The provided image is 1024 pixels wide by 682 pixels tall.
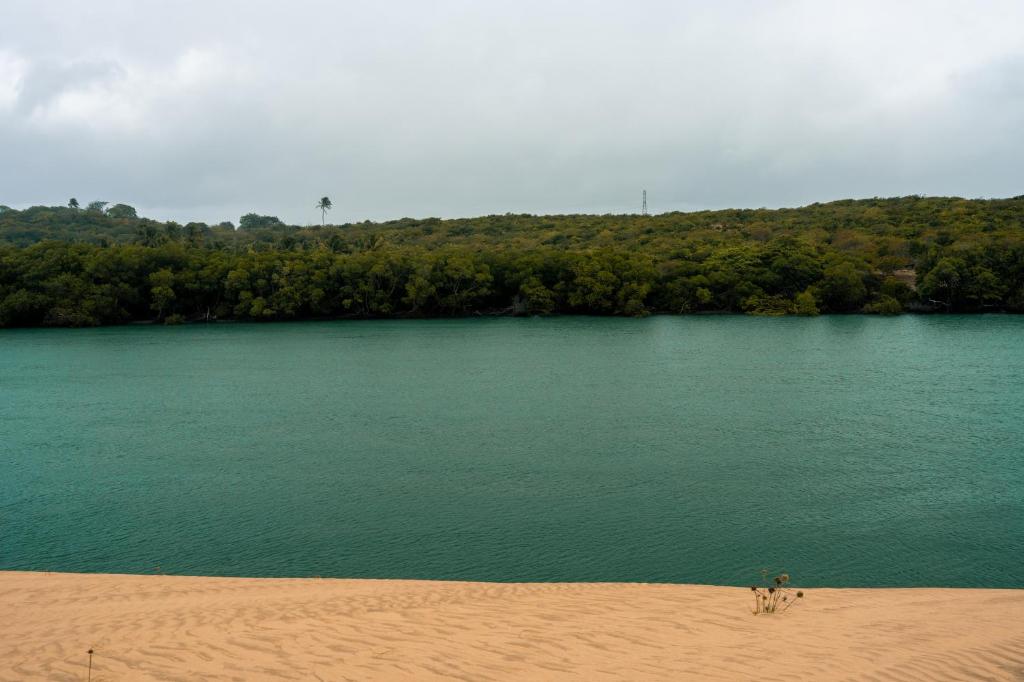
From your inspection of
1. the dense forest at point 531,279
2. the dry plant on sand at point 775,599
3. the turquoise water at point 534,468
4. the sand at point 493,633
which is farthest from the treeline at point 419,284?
the sand at point 493,633

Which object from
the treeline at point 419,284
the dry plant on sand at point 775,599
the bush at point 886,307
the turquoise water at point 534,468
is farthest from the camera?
the treeline at point 419,284

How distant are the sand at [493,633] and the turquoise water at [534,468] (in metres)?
2.40

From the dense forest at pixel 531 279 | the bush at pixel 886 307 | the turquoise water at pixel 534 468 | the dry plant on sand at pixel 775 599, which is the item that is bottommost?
the turquoise water at pixel 534 468

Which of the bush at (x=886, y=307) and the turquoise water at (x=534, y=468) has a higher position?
the bush at (x=886, y=307)

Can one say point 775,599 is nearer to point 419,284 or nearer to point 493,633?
point 493,633

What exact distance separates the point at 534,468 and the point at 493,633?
13.5 metres

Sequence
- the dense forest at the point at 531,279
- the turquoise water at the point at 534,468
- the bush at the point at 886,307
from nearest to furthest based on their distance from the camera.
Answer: the turquoise water at the point at 534,468 < the bush at the point at 886,307 < the dense forest at the point at 531,279

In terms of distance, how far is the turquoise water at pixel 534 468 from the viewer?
54.8 feet

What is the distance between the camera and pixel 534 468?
79.0ft

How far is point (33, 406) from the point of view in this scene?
3766cm

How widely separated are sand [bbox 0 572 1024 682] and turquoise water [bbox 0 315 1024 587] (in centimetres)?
240

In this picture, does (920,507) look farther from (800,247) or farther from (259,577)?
(800,247)

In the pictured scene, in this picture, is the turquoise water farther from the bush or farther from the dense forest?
the dense forest

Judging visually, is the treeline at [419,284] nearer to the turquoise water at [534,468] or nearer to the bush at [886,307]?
the bush at [886,307]
